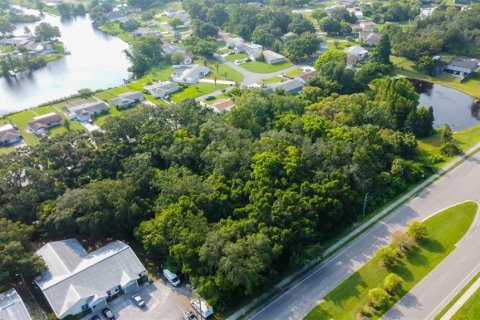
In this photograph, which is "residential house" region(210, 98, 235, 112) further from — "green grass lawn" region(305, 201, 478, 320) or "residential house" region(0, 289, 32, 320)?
"residential house" region(0, 289, 32, 320)

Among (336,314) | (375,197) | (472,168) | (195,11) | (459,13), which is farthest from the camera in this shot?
(195,11)

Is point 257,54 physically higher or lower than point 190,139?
lower

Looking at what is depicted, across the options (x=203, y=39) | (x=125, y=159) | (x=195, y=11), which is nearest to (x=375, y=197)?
(x=125, y=159)

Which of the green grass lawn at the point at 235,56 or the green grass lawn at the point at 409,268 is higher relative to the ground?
the green grass lawn at the point at 409,268

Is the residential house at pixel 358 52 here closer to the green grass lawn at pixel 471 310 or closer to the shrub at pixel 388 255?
the shrub at pixel 388 255

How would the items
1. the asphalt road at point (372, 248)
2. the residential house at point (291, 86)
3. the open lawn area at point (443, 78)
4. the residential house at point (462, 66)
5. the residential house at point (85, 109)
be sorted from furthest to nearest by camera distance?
the residential house at point (462, 66) < the open lawn area at point (443, 78) < the residential house at point (291, 86) < the residential house at point (85, 109) < the asphalt road at point (372, 248)

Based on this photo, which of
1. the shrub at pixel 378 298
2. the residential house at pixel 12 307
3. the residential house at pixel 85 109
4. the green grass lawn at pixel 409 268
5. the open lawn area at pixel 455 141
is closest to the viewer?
the residential house at pixel 12 307

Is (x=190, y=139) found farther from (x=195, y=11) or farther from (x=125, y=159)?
(x=195, y=11)

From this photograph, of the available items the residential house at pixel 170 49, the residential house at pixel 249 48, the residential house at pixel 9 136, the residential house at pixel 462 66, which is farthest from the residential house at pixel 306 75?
the residential house at pixel 9 136
